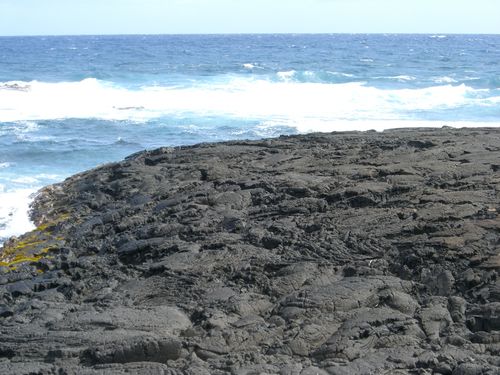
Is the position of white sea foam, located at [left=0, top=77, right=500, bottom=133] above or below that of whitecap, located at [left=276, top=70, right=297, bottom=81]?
below

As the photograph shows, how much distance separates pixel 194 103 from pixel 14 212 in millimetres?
19537

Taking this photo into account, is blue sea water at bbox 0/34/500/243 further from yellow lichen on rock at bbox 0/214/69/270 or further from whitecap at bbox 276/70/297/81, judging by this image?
yellow lichen on rock at bbox 0/214/69/270

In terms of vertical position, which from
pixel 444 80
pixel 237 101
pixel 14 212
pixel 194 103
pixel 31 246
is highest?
pixel 444 80

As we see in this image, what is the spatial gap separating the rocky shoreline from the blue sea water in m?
3.17

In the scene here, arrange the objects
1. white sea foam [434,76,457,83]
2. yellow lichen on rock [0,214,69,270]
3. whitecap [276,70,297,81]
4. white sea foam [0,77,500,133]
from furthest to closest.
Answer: whitecap [276,70,297,81] → white sea foam [434,76,457,83] → white sea foam [0,77,500,133] → yellow lichen on rock [0,214,69,270]

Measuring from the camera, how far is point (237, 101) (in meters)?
31.8

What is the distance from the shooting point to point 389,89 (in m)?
36.1

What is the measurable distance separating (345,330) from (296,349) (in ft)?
1.72

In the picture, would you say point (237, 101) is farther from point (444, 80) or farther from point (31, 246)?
point (31, 246)

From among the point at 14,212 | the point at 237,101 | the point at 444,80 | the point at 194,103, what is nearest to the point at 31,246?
the point at 14,212

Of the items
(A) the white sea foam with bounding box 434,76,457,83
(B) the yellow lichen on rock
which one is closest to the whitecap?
(A) the white sea foam with bounding box 434,76,457,83

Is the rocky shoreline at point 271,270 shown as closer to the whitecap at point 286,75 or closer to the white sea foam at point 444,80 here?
the white sea foam at point 444,80

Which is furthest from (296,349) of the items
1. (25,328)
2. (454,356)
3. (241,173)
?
(241,173)

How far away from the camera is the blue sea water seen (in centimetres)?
1939
